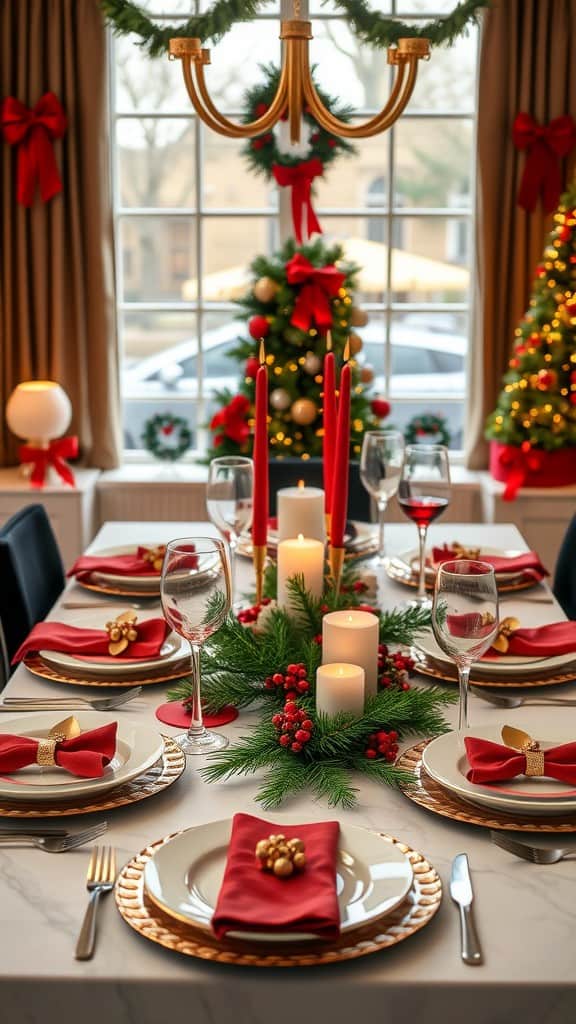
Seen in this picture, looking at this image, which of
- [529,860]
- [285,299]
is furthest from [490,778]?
[285,299]

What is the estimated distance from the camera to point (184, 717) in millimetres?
1600

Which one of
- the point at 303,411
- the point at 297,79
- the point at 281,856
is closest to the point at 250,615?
the point at 281,856

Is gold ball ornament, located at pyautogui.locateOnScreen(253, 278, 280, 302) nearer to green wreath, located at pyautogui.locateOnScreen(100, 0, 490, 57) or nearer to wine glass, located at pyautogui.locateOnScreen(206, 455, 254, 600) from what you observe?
green wreath, located at pyautogui.locateOnScreen(100, 0, 490, 57)

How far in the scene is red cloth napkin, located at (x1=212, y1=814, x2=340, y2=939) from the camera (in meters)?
1.01

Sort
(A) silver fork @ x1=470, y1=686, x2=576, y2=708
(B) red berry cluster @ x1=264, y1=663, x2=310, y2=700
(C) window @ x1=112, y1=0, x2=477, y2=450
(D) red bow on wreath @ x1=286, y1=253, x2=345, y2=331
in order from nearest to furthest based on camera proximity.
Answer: (B) red berry cluster @ x1=264, y1=663, x2=310, y2=700
(A) silver fork @ x1=470, y1=686, x2=576, y2=708
(D) red bow on wreath @ x1=286, y1=253, x2=345, y2=331
(C) window @ x1=112, y1=0, x2=477, y2=450

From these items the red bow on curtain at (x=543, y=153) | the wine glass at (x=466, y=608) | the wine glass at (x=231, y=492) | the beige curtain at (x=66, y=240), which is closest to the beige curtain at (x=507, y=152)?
the red bow on curtain at (x=543, y=153)

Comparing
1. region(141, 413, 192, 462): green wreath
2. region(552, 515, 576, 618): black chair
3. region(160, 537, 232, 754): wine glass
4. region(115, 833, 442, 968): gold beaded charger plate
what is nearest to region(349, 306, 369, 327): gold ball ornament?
region(141, 413, 192, 462): green wreath

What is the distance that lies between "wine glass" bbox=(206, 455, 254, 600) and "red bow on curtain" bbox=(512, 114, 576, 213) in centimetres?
252

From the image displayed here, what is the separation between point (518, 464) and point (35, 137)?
1986 millimetres

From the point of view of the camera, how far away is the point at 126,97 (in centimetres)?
432

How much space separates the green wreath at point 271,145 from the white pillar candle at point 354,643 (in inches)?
106

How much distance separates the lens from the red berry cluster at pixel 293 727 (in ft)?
4.58

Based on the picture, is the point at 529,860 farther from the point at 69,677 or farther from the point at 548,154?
the point at 548,154

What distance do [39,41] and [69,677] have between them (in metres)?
3.01
